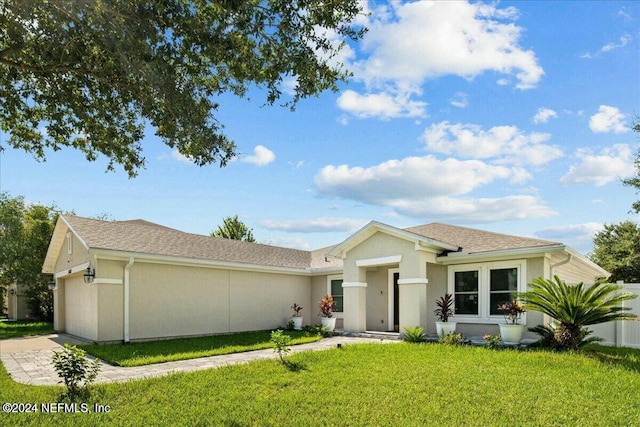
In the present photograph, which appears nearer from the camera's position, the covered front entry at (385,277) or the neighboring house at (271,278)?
the neighboring house at (271,278)

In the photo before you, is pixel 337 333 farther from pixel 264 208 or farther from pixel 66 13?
pixel 66 13

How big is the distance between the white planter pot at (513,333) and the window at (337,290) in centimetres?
755

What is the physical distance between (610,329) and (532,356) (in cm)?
514

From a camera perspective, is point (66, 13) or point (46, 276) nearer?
point (66, 13)

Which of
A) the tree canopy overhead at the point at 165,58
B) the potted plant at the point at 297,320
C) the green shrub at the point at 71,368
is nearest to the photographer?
the tree canopy overhead at the point at 165,58

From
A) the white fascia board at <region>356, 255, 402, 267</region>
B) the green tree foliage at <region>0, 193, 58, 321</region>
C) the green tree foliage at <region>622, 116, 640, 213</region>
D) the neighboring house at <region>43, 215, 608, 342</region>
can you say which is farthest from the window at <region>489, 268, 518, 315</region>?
the green tree foliage at <region>0, 193, 58, 321</region>

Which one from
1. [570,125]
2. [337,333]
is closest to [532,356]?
[570,125]

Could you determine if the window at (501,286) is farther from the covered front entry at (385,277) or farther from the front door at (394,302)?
the front door at (394,302)

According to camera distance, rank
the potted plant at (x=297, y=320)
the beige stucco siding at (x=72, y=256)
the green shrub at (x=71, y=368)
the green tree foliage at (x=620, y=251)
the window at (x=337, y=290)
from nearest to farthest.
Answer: the green shrub at (x=71, y=368) < the beige stucco siding at (x=72, y=256) < the potted plant at (x=297, y=320) < the window at (x=337, y=290) < the green tree foliage at (x=620, y=251)

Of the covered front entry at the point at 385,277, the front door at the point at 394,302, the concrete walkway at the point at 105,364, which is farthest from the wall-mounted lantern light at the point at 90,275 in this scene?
the front door at the point at 394,302

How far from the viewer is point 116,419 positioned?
615 cm

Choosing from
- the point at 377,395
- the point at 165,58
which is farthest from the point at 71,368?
the point at 165,58

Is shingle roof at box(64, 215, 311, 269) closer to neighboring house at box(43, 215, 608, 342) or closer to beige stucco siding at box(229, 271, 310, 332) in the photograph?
neighboring house at box(43, 215, 608, 342)

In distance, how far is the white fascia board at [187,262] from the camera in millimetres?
13341
